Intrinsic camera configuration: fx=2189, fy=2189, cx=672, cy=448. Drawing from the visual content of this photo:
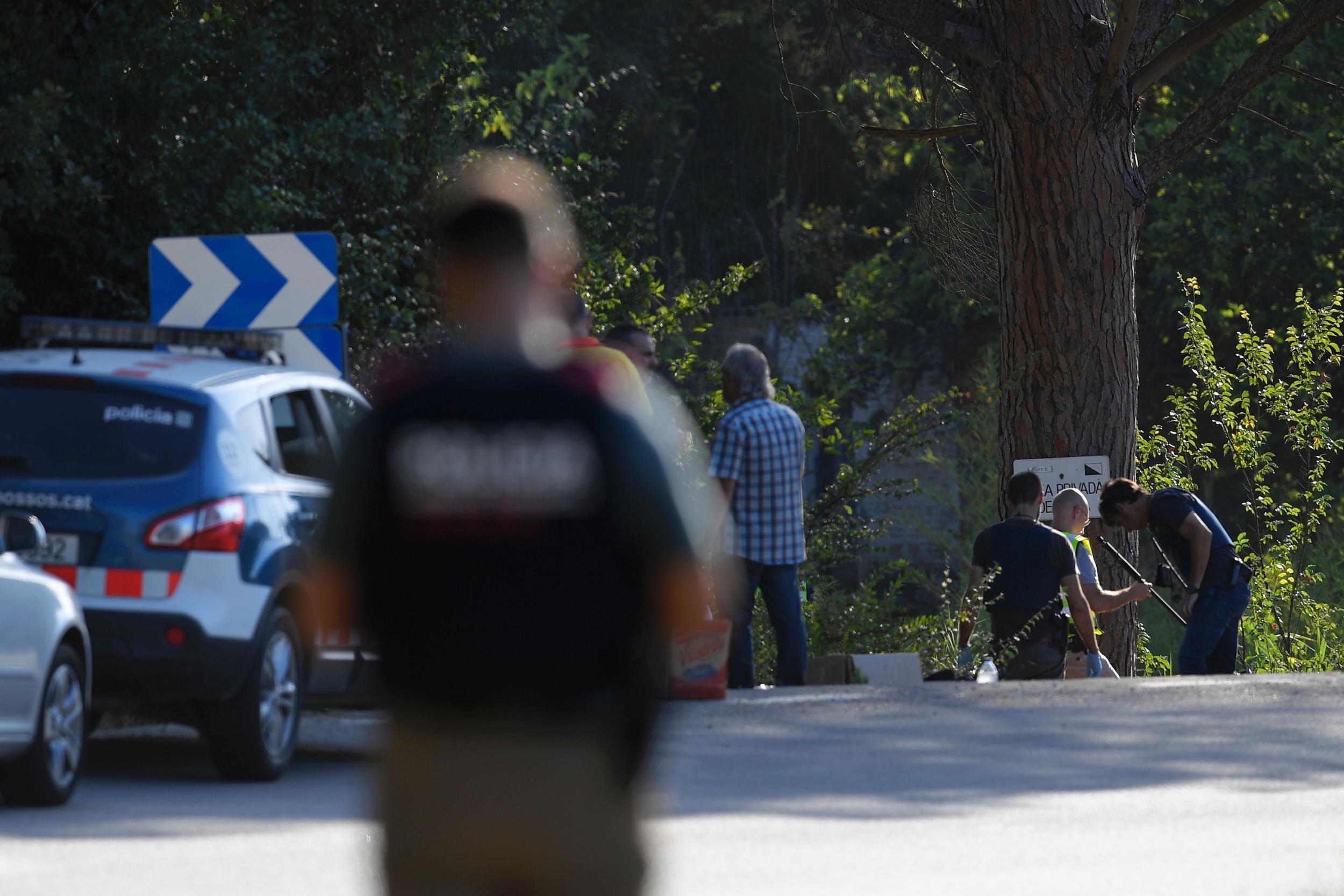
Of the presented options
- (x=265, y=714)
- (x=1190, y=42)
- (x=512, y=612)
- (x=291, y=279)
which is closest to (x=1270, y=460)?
(x=1190, y=42)

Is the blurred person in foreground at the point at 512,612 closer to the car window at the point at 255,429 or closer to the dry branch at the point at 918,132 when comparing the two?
the car window at the point at 255,429

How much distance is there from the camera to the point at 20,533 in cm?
791

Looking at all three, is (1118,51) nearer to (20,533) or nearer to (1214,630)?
(1214,630)

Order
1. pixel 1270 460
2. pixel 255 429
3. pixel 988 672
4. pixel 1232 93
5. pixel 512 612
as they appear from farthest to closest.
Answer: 1. pixel 1270 460
2. pixel 1232 93
3. pixel 988 672
4. pixel 255 429
5. pixel 512 612

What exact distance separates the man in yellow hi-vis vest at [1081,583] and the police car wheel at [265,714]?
18.6 ft

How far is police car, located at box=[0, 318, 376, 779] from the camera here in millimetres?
8625

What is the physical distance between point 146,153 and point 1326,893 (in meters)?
10.6

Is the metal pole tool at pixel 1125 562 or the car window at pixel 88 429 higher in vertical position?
the car window at pixel 88 429

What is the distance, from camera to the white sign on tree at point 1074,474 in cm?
1497

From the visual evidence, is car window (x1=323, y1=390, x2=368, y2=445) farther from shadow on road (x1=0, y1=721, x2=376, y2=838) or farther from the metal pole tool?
the metal pole tool

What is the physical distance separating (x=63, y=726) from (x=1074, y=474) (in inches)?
333

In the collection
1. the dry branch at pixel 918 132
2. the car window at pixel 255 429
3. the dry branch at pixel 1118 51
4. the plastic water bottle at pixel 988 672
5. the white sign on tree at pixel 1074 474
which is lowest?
the plastic water bottle at pixel 988 672

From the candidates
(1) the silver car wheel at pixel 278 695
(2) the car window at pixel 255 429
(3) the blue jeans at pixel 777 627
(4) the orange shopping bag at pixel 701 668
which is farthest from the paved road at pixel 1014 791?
(2) the car window at pixel 255 429

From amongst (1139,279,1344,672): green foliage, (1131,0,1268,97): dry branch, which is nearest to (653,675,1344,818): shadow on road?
(1139,279,1344,672): green foliage
